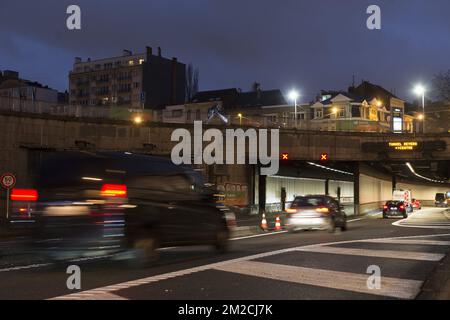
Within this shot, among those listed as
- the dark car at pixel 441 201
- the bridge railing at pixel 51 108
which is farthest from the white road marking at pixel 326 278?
the dark car at pixel 441 201

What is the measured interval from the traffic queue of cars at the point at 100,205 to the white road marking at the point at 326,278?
5.46 feet

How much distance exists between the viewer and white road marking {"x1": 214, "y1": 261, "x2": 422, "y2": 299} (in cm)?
920

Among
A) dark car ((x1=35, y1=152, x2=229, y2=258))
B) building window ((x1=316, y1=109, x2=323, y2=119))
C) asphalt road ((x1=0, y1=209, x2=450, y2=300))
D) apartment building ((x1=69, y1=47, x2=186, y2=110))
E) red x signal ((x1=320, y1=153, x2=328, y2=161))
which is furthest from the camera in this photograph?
apartment building ((x1=69, y1=47, x2=186, y2=110))

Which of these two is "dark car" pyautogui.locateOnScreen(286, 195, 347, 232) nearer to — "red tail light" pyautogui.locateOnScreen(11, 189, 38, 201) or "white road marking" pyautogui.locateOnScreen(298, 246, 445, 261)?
"white road marking" pyautogui.locateOnScreen(298, 246, 445, 261)

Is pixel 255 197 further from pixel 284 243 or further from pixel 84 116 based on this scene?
pixel 284 243

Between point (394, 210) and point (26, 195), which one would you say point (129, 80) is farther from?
point (26, 195)

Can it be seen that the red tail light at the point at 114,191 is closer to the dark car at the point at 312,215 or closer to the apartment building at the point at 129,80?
the dark car at the point at 312,215

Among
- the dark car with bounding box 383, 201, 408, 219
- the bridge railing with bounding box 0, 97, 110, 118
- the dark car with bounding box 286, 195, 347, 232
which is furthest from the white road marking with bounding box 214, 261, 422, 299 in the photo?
the dark car with bounding box 383, 201, 408, 219

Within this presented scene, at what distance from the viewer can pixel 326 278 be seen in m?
10.5

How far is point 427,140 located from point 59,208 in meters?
40.6

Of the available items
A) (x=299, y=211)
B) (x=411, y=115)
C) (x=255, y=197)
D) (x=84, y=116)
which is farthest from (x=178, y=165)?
(x=411, y=115)

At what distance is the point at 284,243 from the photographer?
701 inches

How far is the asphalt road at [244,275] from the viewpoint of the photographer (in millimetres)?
8836

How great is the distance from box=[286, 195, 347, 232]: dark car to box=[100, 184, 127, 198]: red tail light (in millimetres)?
13202
